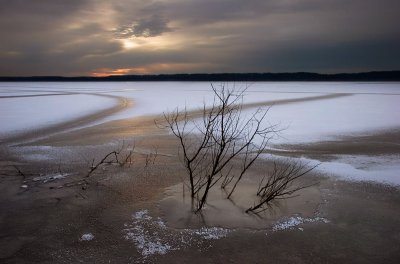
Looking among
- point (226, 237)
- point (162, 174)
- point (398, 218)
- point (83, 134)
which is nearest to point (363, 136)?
point (398, 218)

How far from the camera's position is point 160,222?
4.94 m

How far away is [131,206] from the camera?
17.9 feet

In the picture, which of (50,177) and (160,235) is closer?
(160,235)

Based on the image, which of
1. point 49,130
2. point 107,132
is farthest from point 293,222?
point 49,130

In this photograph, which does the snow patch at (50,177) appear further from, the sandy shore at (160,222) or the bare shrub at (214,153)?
the bare shrub at (214,153)

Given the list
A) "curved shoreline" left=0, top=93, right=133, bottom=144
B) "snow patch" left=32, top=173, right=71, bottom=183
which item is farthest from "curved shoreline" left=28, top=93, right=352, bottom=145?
"snow patch" left=32, top=173, right=71, bottom=183

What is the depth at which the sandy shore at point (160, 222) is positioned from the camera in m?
4.17

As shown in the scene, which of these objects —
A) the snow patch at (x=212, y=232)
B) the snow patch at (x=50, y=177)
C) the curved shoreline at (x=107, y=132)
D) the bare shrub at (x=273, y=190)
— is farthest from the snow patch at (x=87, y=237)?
the curved shoreline at (x=107, y=132)

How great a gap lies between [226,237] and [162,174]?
2.68 m

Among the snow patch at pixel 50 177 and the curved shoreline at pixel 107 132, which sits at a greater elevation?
the snow patch at pixel 50 177

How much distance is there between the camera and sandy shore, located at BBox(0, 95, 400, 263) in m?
4.17

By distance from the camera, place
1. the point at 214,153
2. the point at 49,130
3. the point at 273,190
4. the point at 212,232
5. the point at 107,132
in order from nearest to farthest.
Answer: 1. the point at 212,232
2. the point at 273,190
3. the point at 214,153
4. the point at 107,132
5. the point at 49,130

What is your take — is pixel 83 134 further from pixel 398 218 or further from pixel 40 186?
pixel 398 218

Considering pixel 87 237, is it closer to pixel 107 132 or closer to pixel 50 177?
pixel 50 177
